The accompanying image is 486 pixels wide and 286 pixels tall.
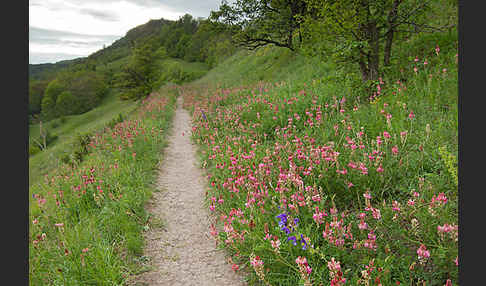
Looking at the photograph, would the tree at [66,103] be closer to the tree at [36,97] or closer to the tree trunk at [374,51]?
the tree at [36,97]

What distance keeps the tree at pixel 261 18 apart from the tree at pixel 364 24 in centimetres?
A: 993

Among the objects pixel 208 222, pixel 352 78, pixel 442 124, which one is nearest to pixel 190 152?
pixel 208 222

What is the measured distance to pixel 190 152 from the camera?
31.6 ft

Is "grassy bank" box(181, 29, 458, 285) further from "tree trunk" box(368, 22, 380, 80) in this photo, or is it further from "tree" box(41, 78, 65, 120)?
"tree" box(41, 78, 65, 120)

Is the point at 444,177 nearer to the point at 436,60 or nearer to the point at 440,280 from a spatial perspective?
the point at 440,280

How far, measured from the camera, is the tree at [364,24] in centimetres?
671

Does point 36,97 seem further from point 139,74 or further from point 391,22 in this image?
point 391,22

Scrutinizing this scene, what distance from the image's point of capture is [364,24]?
6.98 m

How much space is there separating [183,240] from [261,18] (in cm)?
1611

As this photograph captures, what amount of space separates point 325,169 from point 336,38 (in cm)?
471

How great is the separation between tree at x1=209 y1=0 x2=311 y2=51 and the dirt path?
12296 mm

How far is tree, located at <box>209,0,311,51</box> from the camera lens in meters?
16.8

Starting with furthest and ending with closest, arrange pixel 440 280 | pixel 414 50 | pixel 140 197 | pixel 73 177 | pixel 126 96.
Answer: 1. pixel 126 96
2. pixel 414 50
3. pixel 73 177
4. pixel 140 197
5. pixel 440 280

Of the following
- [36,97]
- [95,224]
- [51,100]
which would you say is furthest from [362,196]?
[36,97]
